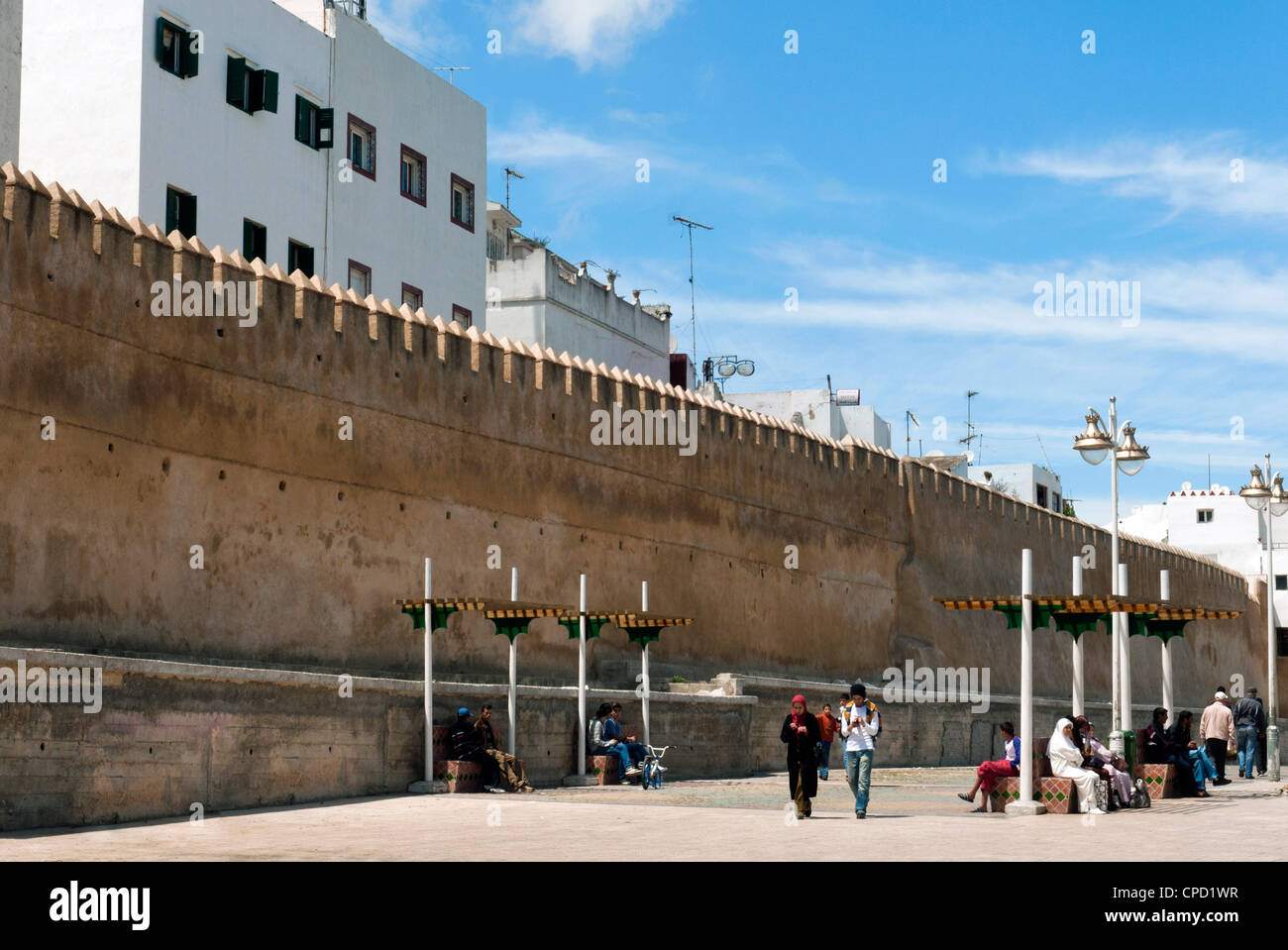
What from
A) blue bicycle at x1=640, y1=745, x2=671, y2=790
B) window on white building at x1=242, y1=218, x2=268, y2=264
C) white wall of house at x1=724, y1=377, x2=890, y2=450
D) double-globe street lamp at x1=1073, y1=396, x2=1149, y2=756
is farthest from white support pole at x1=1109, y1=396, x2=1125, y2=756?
white wall of house at x1=724, y1=377, x2=890, y2=450

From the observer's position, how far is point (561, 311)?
1612 inches

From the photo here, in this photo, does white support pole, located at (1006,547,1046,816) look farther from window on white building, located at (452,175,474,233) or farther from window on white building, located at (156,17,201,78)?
window on white building, located at (452,175,474,233)

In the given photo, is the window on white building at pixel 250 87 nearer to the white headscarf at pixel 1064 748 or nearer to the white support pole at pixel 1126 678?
the white support pole at pixel 1126 678

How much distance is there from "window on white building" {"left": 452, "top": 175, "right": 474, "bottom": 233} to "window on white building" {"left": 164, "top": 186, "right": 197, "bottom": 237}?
24.6 ft

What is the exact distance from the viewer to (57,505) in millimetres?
16719

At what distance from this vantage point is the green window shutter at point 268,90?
2622 cm

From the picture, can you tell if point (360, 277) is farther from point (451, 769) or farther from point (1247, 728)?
point (1247, 728)

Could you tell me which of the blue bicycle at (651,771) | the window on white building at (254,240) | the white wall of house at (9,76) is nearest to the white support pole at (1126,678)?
the blue bicycle at (651,771)

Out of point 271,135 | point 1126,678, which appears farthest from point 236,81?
point 1126,678

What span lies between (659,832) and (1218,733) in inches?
418

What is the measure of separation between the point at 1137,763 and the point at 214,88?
15930 millimetres
